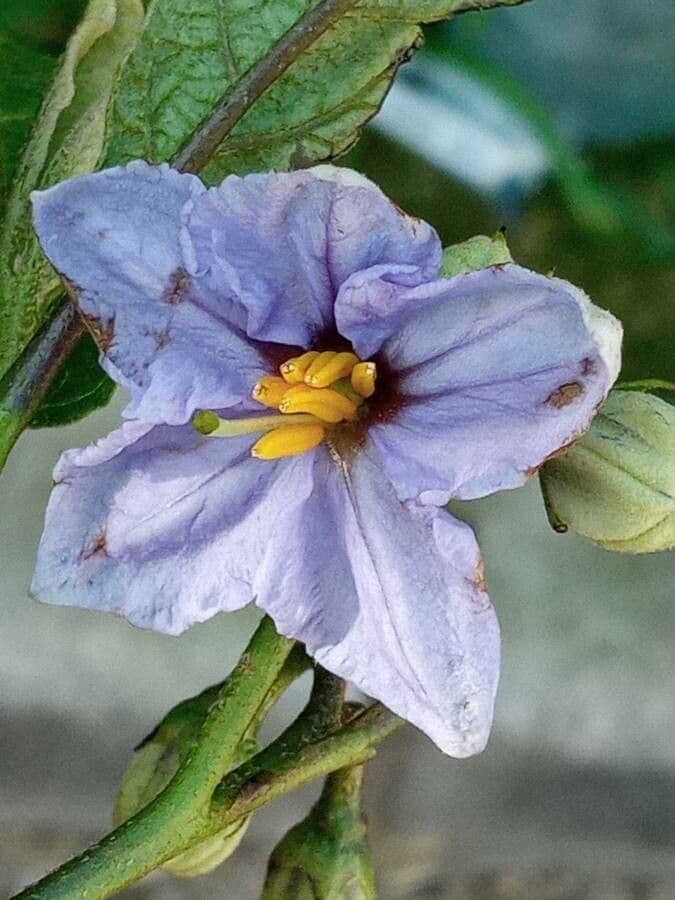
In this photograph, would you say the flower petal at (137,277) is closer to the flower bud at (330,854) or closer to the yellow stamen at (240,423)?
the yellow stamen at (240,423)

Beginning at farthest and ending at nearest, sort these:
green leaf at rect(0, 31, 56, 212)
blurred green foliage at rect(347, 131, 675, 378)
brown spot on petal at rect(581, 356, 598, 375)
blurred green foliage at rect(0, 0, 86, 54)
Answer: blurred green foliage at rect(347, 131, 675, 378)
blurred green foliage at rect(0, 0, 86, 54)
green leaf at rect(0, 31, 56, 212)
brown spot on petal at rect(581, 356, 598, 375)

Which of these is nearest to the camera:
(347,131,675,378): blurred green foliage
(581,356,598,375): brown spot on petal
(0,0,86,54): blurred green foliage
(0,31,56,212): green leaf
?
(581,356,598,375): brown spot on petal

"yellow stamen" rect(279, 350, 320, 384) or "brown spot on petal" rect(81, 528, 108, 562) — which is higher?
"yellow stamen" rect(279, 350, 320, 384)

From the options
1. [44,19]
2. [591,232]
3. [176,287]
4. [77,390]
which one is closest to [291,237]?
[176,287]

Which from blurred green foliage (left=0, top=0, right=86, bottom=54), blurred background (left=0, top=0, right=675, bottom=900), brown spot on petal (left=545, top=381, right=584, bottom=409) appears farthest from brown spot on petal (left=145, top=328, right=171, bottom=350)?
blurred background (left=0, top=0, right=675, bottom=900)

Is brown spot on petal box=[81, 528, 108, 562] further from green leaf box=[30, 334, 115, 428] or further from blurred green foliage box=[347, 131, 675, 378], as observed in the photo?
blurred green foliage box=[347, 131, 675, 378]

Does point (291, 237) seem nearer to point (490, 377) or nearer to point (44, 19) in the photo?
point (490, 377)
